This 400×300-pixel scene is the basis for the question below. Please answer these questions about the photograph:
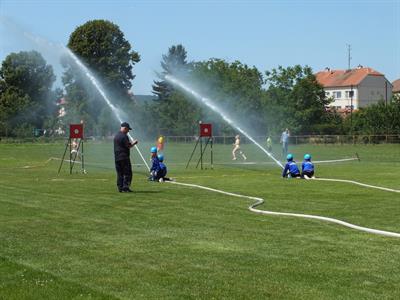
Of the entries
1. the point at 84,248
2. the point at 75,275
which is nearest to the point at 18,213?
the point at 84,248

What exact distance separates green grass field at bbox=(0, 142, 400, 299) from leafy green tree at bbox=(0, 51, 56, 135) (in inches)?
3324

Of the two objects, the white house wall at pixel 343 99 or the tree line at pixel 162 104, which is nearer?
the tree line at pixel 162 104

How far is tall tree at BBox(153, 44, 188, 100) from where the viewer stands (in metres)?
134

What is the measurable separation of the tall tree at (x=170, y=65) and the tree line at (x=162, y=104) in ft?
87.1

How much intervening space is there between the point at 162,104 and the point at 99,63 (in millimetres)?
10452

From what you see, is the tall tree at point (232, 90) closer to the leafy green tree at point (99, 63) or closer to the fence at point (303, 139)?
the fence at point (303, 139)

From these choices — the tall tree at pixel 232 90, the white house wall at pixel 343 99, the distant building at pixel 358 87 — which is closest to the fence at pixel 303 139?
the tall tree at pixel 232 90

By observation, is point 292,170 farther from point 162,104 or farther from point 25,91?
point 25,91

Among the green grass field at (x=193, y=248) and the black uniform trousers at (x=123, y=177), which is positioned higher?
the black uniform trousers at (x=123, y=177)

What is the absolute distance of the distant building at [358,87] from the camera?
139000 millimetres

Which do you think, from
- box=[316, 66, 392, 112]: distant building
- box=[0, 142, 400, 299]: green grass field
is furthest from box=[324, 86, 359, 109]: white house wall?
box=[0, 142, 400, 299]: green grass field

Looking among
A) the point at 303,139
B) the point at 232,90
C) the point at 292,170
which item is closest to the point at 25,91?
the point at 232,90

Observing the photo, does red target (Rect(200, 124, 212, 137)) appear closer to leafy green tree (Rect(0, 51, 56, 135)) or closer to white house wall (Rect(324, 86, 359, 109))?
leafy green tree (Rect(0, 51, 56, 135))

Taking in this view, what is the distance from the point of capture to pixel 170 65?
138750 mm
